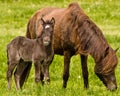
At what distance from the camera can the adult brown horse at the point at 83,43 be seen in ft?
34.9

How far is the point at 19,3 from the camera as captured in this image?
84.7 ft

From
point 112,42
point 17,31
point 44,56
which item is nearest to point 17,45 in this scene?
point 44,56

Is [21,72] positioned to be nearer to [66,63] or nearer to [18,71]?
[18,71]

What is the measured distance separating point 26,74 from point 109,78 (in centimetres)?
181

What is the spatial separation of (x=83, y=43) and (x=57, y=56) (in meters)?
3.92

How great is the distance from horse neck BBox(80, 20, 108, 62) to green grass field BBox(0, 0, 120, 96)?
772mm

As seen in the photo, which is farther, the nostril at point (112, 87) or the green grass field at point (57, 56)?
the nostril at point (112, 87)

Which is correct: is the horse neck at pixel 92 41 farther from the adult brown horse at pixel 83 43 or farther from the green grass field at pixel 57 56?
the green grass field at pixel 57 56

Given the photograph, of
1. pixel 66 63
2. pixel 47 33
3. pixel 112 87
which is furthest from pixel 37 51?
pixel 112 87

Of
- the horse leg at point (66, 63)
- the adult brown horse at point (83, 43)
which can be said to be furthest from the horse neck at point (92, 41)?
the horse leg at point (66, 63)

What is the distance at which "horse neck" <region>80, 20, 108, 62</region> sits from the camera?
10.7 meters

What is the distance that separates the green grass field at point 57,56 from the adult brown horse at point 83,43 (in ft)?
1.23

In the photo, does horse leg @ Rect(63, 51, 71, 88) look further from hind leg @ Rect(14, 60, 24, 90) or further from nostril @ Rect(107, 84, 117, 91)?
nostril @ Rect(107, 84, 117, 91)

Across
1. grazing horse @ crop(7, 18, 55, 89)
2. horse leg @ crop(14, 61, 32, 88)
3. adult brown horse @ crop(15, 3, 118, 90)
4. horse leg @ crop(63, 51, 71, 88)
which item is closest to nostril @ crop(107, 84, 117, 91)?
adult brown horse @ crop(15, 3, 118, 90)
